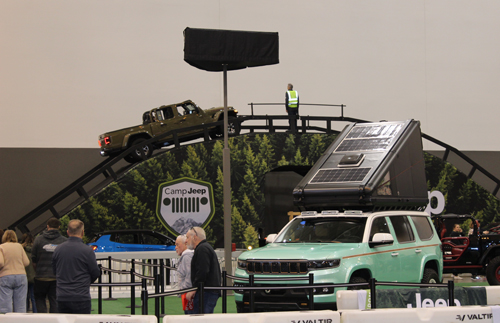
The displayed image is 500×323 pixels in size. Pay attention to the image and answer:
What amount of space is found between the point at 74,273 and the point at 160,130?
14.6 m

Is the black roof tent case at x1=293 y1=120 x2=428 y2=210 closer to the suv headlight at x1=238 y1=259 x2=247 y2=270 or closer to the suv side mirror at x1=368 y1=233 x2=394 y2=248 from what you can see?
the suv side mirror at x1=368 y1=233 x2=394 y2=248

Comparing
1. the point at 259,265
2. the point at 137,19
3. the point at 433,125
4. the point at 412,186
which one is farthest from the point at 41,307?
the point at 433,125

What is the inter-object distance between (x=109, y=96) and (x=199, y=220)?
8.41 meters

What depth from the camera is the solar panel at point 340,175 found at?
12836mm

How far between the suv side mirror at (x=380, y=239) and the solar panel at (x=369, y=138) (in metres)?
3.56

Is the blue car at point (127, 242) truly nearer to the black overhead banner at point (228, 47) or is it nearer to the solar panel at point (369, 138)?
the black overhead banner at point (228, 47)

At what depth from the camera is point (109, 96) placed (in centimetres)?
2695

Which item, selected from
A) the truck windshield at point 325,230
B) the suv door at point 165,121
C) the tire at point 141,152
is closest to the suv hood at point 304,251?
the truck windshield at point 325,230

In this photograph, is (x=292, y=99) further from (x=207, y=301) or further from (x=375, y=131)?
(x=207, y=301)

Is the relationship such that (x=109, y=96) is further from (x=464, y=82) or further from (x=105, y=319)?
(x=105, y=319)

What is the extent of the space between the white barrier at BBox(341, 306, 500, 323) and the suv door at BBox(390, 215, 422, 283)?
4647 millimetres

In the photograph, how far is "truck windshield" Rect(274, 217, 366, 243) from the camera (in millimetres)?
11227

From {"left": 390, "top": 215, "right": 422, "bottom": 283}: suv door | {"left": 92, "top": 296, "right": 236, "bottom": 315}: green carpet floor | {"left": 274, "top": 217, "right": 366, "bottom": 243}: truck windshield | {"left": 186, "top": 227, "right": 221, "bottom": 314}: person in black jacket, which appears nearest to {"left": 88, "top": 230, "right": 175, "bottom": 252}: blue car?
{"left": 92, "top": 296, "right": 236, "bottom": 315}: green carpet floor

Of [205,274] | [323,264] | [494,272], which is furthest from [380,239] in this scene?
[494,272]
